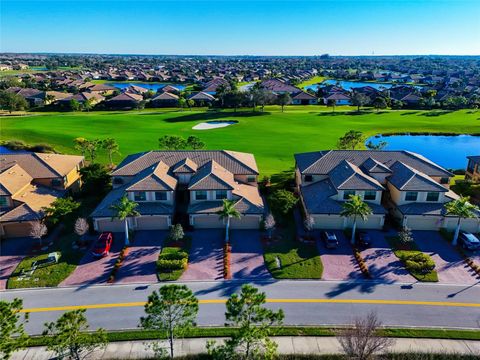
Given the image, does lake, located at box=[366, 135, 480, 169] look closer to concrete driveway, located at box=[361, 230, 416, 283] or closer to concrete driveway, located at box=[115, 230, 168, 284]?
concrete driveway, located at box=[361, 230, 416, 283]

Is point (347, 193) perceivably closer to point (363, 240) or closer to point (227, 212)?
point (363, 240)

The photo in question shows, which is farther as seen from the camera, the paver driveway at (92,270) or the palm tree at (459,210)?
the palm tree at (459,210)

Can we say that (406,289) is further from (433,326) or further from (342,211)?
(342,211)

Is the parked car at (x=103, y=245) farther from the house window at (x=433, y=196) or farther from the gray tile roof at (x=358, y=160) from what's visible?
the house window at (x=433, y=196)

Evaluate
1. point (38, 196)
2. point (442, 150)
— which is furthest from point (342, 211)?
point (442, 150)

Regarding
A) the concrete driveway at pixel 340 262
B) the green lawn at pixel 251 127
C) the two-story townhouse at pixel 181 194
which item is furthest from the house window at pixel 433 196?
the green lawn at pixel 251 127

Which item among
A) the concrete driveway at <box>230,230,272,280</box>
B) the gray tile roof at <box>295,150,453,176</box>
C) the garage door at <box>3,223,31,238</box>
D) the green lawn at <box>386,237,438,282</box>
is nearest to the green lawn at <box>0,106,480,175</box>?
the gray tile roof at <box>295,150,453,176</box>
